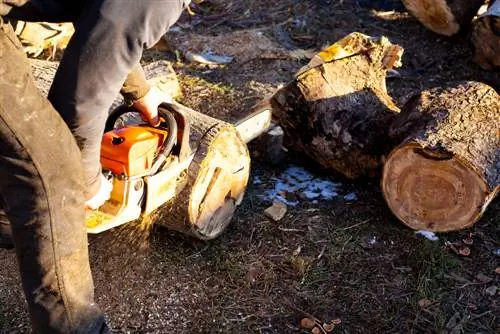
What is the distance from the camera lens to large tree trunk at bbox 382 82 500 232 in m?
3.40

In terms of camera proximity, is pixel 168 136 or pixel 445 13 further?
pixel 445 13

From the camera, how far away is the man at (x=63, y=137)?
220 centimetres

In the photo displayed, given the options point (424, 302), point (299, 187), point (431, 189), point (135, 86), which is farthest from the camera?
point (299, 187)

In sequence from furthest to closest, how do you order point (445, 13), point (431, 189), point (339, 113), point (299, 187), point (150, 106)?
point (445, 13)
point (299, 187)
point (339, 113)
point (431, 189)
point (150, 106)

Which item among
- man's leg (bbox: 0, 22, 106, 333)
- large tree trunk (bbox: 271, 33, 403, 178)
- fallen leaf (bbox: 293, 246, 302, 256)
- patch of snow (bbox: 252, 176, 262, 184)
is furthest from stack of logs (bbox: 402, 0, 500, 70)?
man's leg (bbox: 0, 22, 106, 333)

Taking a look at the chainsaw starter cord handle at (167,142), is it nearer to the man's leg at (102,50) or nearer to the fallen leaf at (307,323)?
the man's leg at (102,50)

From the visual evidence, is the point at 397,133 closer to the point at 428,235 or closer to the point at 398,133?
the point at 398,133

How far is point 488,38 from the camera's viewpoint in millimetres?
5059

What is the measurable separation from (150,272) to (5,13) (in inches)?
56.0

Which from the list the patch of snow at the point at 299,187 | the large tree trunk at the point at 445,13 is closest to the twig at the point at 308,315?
the patch of snow at the point at 299,187

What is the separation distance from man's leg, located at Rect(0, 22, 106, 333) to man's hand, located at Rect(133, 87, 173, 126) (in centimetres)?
49

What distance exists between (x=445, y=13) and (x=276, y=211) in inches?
107

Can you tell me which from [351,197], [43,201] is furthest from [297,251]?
[43,201]

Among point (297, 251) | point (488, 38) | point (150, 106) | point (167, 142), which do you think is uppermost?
point (150, 106)
